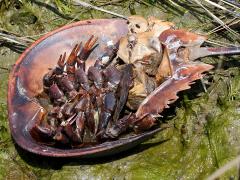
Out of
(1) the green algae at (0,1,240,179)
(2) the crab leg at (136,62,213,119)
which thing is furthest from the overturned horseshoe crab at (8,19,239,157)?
(1) the green algae at (0,1,240,179)

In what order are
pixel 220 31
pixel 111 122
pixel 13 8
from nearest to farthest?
1. pixel 111 122
2. pixel 220 31
3. pixel 13 8

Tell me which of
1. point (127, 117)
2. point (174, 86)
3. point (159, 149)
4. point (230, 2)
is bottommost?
point (159, 149)

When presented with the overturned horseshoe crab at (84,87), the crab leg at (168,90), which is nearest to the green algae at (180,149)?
the overturned horseshoe crab at (84,87)

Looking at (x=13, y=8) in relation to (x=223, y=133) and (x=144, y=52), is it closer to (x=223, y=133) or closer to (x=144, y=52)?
(x=144, y=52)

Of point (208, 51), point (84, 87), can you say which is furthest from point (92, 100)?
point (208, 51)

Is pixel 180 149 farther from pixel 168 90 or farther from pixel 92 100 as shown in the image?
pixel 92 100

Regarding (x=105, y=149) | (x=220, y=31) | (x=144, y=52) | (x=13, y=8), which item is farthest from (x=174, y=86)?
(x=13, y=8)
